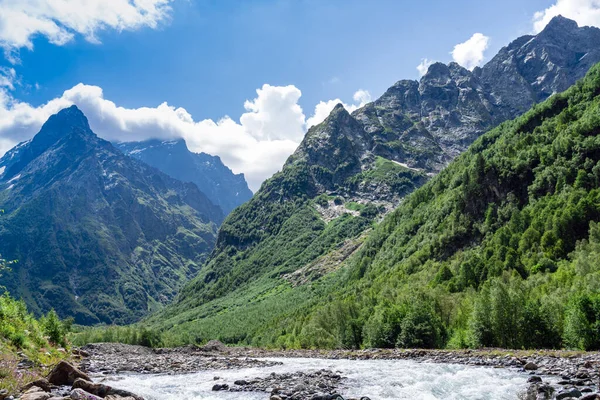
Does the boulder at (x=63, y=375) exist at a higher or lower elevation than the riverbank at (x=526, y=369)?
higher

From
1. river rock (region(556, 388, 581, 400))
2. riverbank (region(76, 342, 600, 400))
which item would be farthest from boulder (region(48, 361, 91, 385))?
river rock (region(556, 388, 581, 400))

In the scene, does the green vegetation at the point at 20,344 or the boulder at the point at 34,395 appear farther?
the green vegetation at the point at 20,344

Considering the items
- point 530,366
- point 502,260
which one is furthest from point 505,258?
point 530,366

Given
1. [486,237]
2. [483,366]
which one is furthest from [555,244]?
[483,366]

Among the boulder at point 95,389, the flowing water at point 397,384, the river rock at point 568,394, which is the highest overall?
the boulder at point 95,389

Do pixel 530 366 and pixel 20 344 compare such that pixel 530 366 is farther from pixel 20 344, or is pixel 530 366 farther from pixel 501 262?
pixel 501 262

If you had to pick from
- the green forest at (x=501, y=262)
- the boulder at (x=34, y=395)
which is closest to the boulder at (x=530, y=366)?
the green forest at (x=501, y=262)

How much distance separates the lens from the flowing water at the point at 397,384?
33.0m

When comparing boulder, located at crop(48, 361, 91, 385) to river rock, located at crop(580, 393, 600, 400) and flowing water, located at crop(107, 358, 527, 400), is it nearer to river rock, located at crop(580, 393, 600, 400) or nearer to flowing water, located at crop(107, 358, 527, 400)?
flowing water, located at crop(107, 358, 527, 400)

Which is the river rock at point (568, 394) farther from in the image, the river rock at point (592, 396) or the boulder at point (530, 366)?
the boulder at point (530, 366)

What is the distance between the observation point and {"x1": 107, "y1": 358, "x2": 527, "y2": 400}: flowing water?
3297 cm

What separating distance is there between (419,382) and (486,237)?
333 feet

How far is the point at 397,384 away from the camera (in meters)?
38.1

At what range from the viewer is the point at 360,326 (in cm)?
9494
